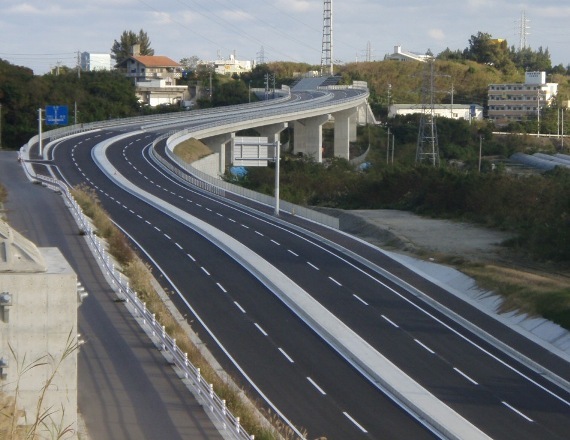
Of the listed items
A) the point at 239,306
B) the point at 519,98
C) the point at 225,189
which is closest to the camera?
the point at 239,306

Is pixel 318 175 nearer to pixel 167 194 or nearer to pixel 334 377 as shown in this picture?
pixel 167 194

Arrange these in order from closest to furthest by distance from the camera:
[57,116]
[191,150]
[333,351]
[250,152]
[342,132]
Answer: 1. [333,351]
2. [250,152]
3. [57,116]
4. [191,150]
5. [342,132]

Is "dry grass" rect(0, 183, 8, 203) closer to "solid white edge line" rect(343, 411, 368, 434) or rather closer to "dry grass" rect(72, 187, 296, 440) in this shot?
"dry grass" rect(72, 187, 296, 440)

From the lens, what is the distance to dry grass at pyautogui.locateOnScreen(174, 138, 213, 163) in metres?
86.9

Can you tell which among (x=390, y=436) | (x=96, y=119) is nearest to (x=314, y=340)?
(x=390, y=436)

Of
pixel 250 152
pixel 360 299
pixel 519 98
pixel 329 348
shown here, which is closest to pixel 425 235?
pixel 250 152

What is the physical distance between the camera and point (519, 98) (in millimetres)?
161125

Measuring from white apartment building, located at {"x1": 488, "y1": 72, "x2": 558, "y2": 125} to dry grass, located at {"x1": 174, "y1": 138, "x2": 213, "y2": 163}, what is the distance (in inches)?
2982

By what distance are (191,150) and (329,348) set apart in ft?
205

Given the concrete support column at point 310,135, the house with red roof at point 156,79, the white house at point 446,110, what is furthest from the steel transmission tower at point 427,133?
the house with red roof at point 156,79

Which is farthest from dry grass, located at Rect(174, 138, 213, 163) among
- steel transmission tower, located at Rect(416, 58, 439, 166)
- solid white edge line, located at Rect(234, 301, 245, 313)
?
solid white edge line, located at Rect(234, 301, 245, 313)

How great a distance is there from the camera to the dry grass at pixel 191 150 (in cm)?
8694

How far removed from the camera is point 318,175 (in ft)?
291

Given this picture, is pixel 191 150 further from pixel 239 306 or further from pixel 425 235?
pixel 239 306
